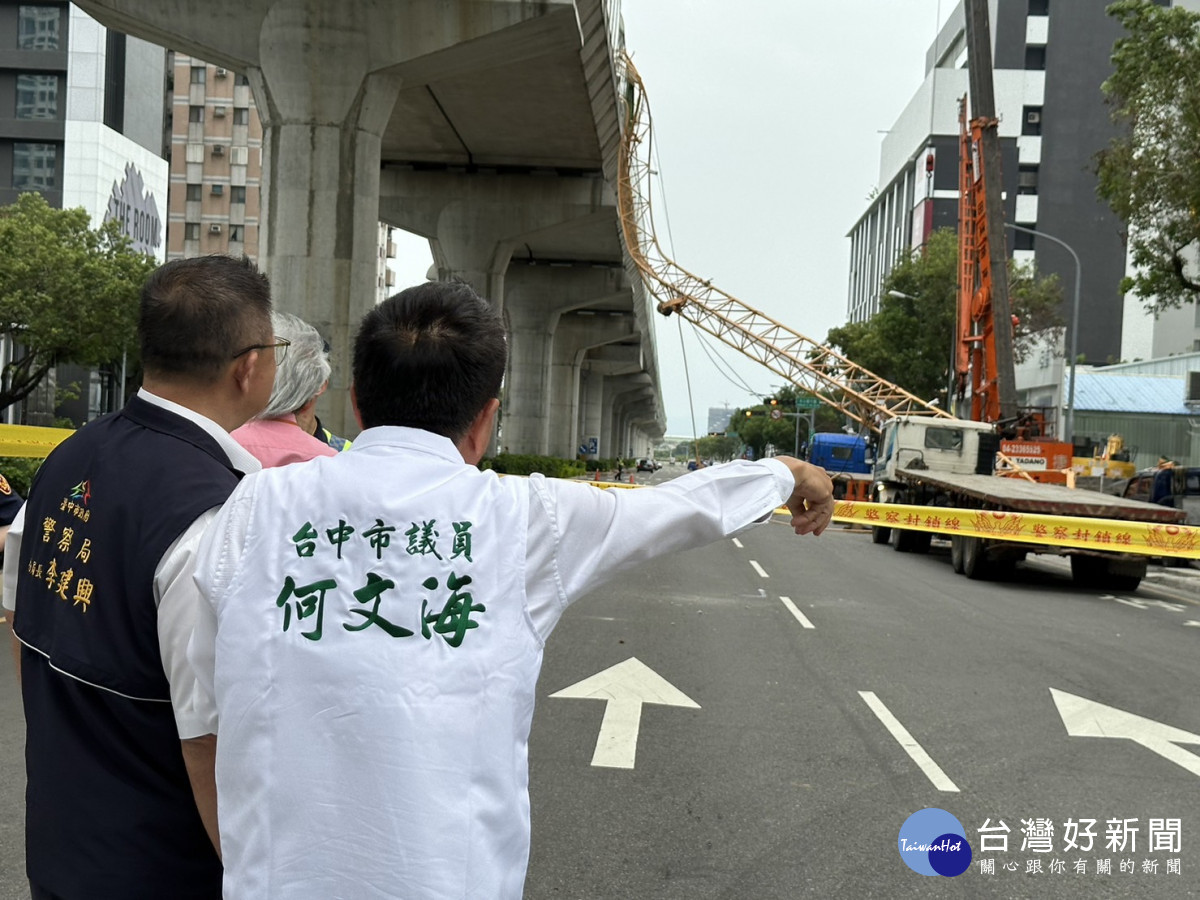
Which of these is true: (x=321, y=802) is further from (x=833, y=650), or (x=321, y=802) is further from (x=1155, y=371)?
(x=1155, y=371)

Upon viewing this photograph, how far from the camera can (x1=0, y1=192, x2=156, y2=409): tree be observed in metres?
41.6

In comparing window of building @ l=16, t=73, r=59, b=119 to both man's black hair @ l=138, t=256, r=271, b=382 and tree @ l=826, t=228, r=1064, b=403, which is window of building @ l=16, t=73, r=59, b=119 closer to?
tree @ l=826, t=228, r=1064, b=403

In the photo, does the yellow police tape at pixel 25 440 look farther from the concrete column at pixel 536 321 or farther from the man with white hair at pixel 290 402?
the concrete column at pixel 536 321

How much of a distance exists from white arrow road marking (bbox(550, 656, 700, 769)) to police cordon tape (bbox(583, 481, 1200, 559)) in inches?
95.0

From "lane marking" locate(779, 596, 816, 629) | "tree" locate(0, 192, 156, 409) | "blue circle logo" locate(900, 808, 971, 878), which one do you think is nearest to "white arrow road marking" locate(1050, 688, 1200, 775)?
"blue circle logo" locate(900, 808, 971, 878)

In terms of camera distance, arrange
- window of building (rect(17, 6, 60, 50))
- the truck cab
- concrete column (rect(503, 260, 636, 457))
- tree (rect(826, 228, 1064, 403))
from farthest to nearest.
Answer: window of building (rect(17, 6, 60, 50)), tree (rect(826, 228, 1064, 403)), concrete column (rect(503, 260, 636, 457)), the truck cab

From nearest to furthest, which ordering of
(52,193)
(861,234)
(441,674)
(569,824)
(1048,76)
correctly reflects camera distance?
(441,674), (569,824), (52,193), (1048,76), (861,234)

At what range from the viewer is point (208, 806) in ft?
6.98

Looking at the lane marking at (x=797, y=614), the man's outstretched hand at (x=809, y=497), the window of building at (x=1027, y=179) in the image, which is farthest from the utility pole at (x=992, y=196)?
the window of building at (x=1027, y=179)

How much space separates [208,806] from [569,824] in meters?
3.49

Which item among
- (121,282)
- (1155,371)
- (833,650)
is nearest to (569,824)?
(833,650)

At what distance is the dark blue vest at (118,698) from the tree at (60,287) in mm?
42325

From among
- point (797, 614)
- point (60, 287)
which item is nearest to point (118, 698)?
point (797, 614)

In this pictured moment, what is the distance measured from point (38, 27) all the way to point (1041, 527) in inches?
2632
